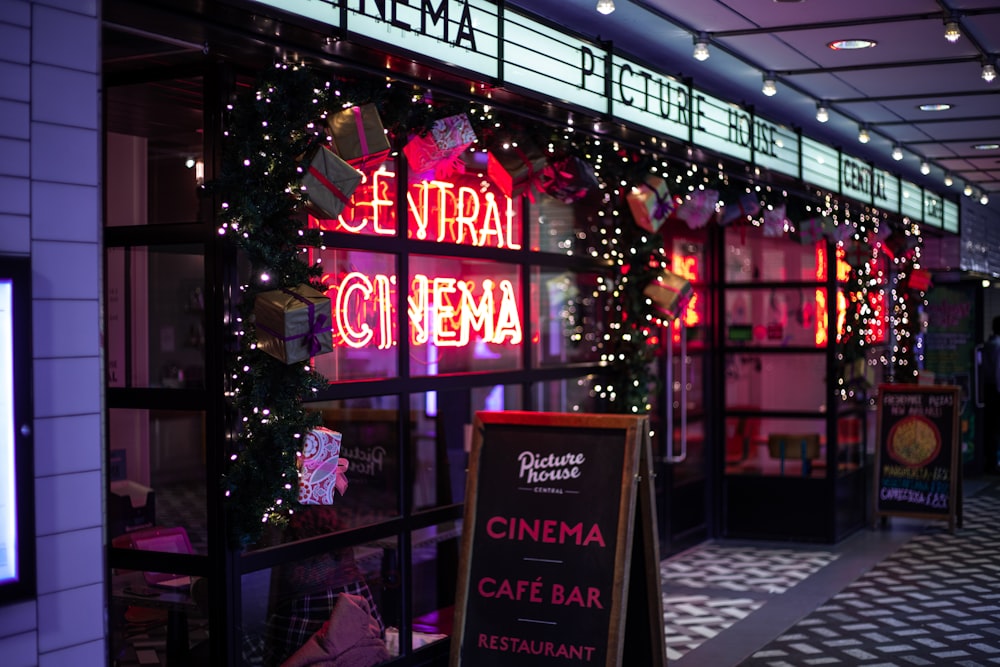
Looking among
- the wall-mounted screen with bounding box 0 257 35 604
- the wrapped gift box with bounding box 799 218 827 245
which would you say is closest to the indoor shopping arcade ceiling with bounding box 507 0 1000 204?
the wrapped gift box with bounding box 799 218 827 245

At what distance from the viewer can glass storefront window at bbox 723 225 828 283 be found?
9539 millimetres

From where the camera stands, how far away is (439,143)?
16.8 feet

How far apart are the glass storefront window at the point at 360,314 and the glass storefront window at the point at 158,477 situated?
3.29 feet

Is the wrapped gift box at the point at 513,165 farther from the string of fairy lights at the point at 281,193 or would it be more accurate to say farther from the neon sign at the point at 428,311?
the neon sign at the point at 428,311

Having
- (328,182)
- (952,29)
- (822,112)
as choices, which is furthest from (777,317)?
(328,182)

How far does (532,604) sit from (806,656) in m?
2.02

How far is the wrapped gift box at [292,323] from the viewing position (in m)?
4.21

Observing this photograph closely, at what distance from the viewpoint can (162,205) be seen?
1166 centimetres

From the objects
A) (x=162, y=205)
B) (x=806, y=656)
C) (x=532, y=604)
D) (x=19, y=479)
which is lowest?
(x=806, y=656)

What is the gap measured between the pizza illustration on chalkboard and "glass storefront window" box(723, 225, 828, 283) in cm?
152

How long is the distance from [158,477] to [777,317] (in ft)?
22.0

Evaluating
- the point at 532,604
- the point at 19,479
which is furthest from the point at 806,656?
the point at 19,479

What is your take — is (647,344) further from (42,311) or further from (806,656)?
(42,311)

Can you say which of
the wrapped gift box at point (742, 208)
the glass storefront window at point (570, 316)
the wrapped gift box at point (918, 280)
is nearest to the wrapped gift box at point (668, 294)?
the glass storefront window at point (570, 316)
